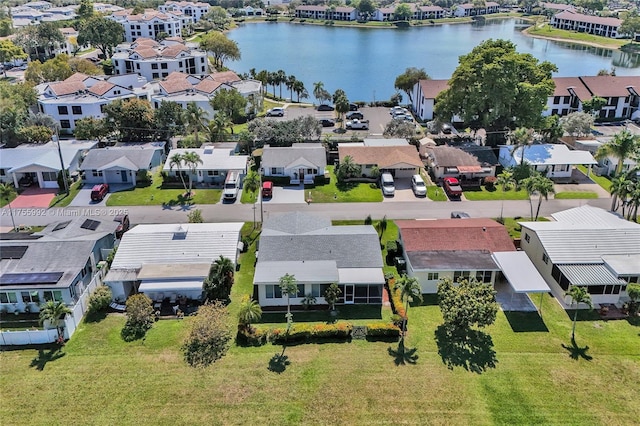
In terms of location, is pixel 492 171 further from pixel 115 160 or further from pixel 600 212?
pixel 115 160

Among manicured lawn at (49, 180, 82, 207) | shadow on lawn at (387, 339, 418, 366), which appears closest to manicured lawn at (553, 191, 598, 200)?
shadow on lawn at (387, 339, 418, 366)

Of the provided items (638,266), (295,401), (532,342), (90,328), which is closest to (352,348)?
(295,401)

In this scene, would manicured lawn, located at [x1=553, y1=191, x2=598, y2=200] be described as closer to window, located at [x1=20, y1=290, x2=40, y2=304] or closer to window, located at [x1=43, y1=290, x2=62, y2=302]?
window, located at [x1=43, y1=290, x2=62, y2=302]

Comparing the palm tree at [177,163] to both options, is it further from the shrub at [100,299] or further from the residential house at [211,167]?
the shrub at [100,299]

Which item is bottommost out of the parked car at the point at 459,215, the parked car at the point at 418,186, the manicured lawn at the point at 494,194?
the manicured lawn at the point at 494,194

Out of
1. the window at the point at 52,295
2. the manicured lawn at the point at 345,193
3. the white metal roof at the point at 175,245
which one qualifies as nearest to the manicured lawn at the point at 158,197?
the white metal roof at the point at 175,245

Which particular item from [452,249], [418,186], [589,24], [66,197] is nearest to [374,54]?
[589,24]
